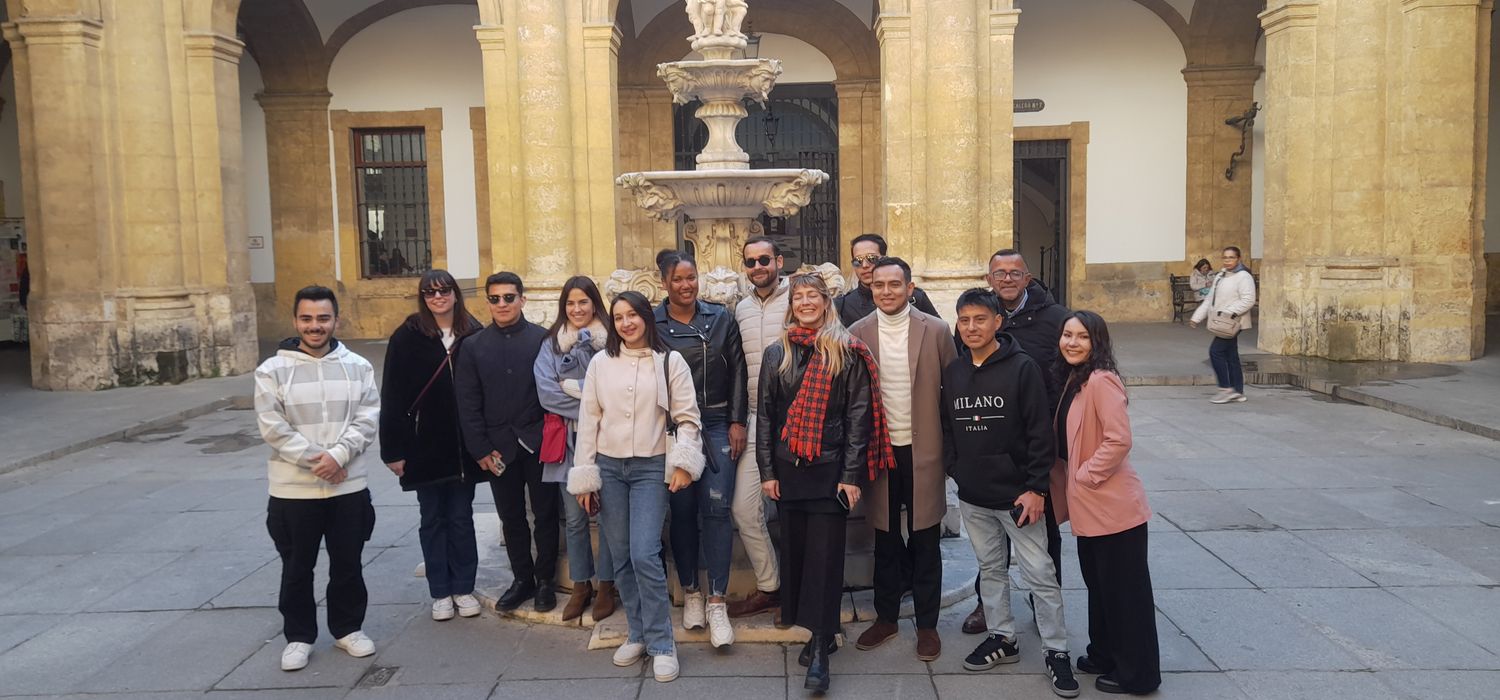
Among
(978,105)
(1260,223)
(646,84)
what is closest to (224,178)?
(646,84)

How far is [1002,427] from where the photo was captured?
162 inches

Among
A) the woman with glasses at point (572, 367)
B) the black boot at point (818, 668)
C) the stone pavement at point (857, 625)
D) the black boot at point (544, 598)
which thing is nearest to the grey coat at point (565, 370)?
the woman with glasses at point (572, 367)

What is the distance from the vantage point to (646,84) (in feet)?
59.5

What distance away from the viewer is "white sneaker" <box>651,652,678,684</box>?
4.29 m

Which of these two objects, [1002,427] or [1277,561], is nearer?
[1002,427]

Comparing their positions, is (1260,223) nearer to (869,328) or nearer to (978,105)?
(978,105)

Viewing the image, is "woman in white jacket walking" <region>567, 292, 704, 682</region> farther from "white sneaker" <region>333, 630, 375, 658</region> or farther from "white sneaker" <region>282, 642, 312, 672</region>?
"white sneaker" <region>282, 642, 312, 672</region>

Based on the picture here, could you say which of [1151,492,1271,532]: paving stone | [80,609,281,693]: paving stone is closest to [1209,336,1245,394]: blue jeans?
[1151,492,1271,532]: paving stone

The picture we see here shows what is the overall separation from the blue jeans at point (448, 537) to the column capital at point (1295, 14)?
12106 mm

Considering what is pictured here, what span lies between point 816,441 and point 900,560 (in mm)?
823

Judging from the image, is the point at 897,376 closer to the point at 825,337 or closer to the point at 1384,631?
the point at 825,337

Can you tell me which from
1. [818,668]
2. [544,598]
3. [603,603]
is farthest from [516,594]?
[818,668]

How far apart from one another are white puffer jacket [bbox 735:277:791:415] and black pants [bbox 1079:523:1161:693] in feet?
4.83

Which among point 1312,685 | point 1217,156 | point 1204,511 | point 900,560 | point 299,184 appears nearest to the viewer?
point 1312,685
